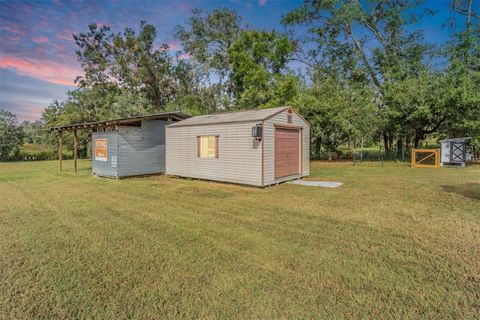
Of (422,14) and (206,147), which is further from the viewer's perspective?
(422,14)

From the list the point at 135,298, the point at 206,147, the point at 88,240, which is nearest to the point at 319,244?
the point at 135,298

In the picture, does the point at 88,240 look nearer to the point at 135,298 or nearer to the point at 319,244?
the point at 135,298

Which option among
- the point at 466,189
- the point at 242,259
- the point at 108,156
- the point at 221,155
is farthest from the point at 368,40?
the point at 242,259

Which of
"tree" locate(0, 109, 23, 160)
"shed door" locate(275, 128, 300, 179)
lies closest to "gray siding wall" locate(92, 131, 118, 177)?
"shed door" locate(275, 128, 300, 179)

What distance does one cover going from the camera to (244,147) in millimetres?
8281

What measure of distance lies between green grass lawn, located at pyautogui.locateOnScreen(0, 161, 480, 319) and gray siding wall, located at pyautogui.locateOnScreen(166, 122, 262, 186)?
91.4 inches

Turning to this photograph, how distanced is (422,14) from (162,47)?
23.9 m

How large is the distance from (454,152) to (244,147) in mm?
12127

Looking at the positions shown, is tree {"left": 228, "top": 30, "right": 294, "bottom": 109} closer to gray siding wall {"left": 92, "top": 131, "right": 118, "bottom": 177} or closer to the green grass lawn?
gray siding wall {"left": 92, "top": 131, "right": 118, "bottom": 177}

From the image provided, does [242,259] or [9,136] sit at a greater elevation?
[9,136]

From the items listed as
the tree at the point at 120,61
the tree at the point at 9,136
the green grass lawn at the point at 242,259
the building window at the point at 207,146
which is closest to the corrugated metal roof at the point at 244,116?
the building window at the point at 207,146

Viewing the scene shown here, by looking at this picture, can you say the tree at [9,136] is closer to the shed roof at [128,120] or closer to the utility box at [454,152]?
the shed roof at [128,120]

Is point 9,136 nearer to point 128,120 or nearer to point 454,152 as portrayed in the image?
point 128,120

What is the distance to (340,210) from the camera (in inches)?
206
